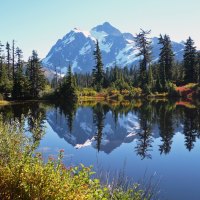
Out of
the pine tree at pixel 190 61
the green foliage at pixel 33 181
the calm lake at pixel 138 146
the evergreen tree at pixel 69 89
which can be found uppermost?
the pine tree at pixel 190 61

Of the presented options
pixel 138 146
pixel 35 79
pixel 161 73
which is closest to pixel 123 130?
pixel 138 146

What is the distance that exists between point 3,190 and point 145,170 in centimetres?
1048

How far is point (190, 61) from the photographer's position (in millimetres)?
84812

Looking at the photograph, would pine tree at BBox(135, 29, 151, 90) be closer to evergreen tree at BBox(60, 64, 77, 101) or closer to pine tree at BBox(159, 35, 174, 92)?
pine tree at BBox(159, 35, 174, 92)


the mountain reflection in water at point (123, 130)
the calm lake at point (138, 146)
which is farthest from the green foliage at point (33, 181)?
the mountain reflection in water at point (123, 130)

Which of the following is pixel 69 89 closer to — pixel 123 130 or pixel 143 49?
pixel 143 49

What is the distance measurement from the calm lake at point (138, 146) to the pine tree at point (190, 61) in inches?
1788

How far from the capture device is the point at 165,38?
3617 inches

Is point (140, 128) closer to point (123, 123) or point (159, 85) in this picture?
point (123, 123)

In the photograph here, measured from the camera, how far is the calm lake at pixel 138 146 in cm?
1528

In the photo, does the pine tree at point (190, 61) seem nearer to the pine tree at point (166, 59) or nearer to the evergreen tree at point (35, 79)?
the pine tree at point (166, 59)

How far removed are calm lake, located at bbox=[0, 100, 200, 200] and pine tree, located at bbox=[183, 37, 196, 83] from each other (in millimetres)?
45423

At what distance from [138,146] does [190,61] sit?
65288mm

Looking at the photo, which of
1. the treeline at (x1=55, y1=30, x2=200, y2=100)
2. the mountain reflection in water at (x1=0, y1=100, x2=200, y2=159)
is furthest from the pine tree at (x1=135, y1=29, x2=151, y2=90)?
the mountain reflection in water at (x1=0, y1=100, x2=200, y2=159)
